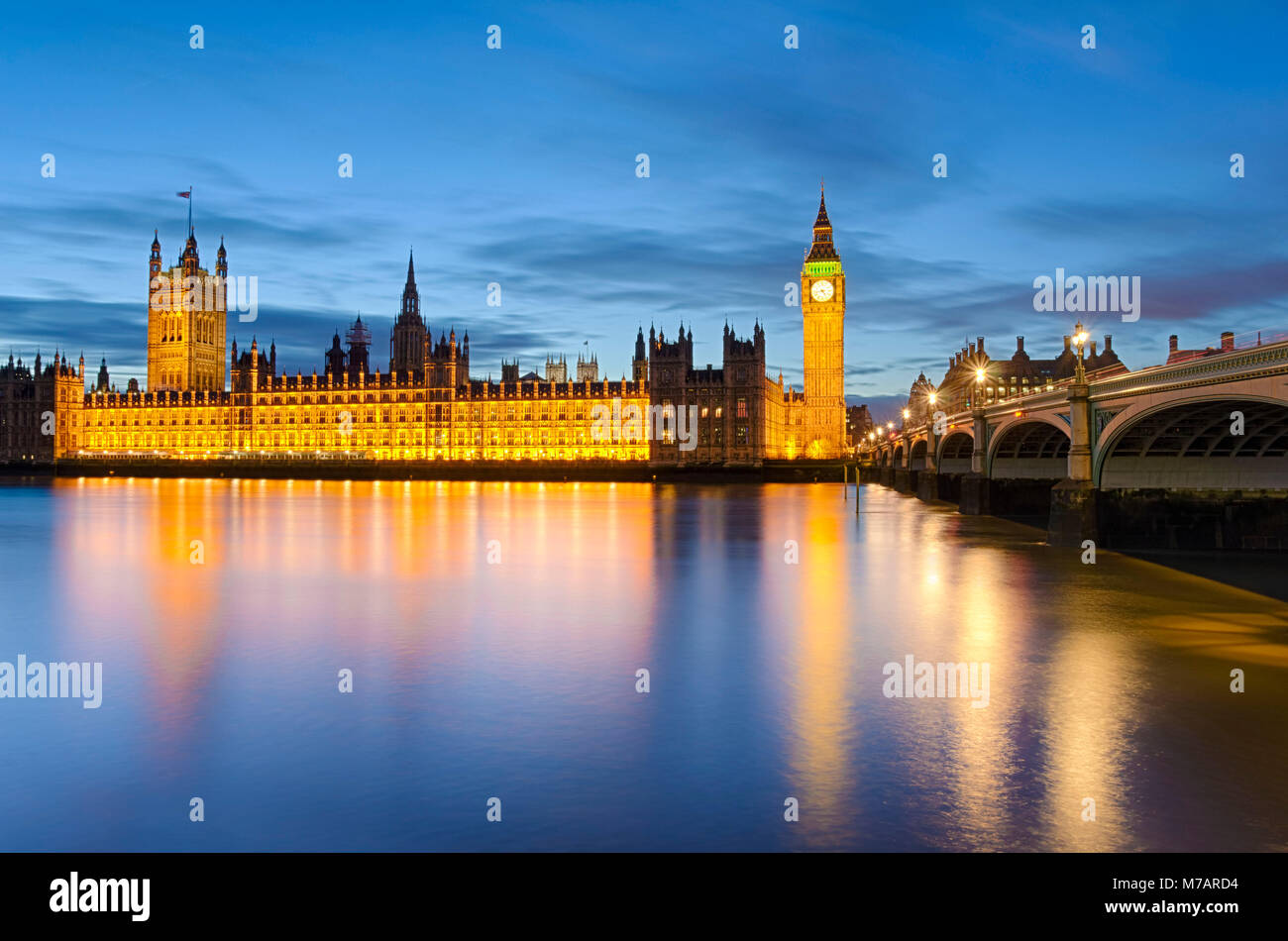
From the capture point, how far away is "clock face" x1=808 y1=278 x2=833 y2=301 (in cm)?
16275

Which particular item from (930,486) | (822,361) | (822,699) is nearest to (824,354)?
(822,361)

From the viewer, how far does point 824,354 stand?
162 meters

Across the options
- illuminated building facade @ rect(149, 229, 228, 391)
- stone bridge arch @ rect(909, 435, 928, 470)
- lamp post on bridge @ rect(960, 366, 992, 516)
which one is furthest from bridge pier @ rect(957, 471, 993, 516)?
illuminated building facade @ rect(149, 229, 228, 391)

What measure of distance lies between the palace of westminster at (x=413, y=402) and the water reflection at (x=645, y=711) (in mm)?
111331

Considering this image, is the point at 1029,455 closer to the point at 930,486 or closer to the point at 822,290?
the point at 930,486

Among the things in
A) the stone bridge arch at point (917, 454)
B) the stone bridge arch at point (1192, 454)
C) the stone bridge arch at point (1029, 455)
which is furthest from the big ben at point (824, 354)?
the stone bridge arch at point (1192, 454)

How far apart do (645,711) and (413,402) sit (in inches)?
5650

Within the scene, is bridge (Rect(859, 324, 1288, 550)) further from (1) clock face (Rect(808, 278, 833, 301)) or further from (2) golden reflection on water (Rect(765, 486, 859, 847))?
(1) clock face (Rect(808, 278, 833, 301))

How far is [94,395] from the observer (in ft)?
545
